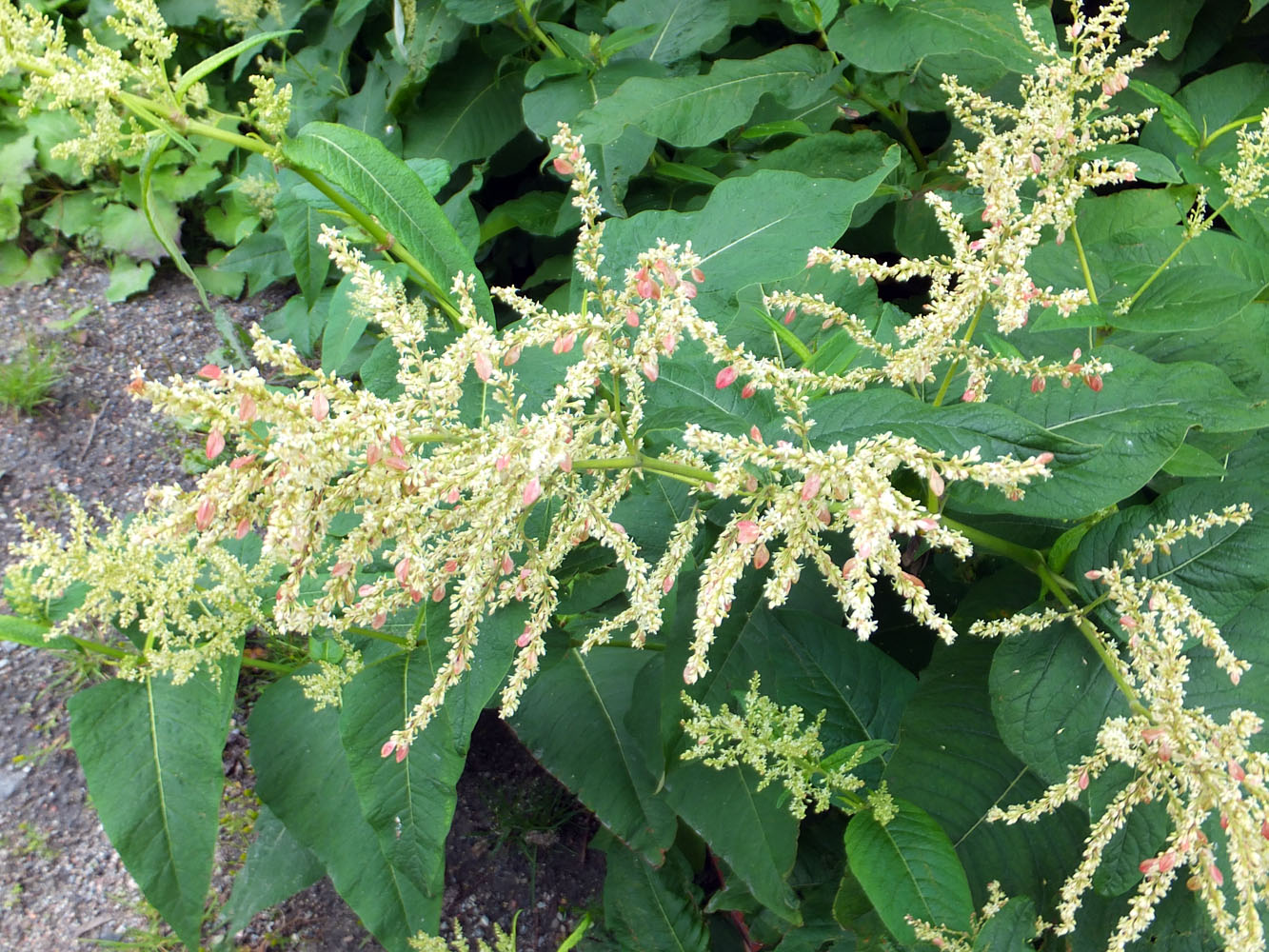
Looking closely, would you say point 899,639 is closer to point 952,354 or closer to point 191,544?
point 952,354

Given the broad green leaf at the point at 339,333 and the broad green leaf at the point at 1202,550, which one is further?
the broad green leaf at the point at 339,333

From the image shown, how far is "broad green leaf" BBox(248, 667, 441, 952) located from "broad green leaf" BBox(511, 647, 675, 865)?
0.40 meters

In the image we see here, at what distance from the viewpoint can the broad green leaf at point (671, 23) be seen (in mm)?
2658

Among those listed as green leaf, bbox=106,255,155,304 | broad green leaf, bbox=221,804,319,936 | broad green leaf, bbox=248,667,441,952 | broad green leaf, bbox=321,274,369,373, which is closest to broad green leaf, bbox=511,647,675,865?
broad green leaf, bbox=248,667,441,952

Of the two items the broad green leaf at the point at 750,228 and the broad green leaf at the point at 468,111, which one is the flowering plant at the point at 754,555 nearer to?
the broad green leaf at the point at 750,228

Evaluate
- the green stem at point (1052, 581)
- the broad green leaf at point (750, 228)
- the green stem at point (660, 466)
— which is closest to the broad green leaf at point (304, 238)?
the broad green leaf at point (750, 228)

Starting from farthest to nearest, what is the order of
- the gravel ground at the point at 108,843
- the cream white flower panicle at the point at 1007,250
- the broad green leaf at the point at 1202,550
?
the gravel ground at the point at 108,843, the broad green leaf at the point at 1202,550, the cream white flower panicle at the point at 1007,250

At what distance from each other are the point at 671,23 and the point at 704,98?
0.61 m

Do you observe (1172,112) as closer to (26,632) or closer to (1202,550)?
(1202,550)

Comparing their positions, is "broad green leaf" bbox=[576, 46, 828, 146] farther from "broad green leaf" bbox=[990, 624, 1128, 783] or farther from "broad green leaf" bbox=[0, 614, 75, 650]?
"broad green leaf" bbox=[0, 614, 75, 650]

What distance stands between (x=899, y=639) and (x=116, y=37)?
181 inches

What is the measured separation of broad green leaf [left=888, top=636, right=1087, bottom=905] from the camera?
172 centimetres

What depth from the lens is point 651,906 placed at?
2279mm

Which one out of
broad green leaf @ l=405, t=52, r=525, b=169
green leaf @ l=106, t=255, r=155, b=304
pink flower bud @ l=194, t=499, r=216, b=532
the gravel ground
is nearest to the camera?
pink flower bud @ l=194, t=499, r=216, b=532
